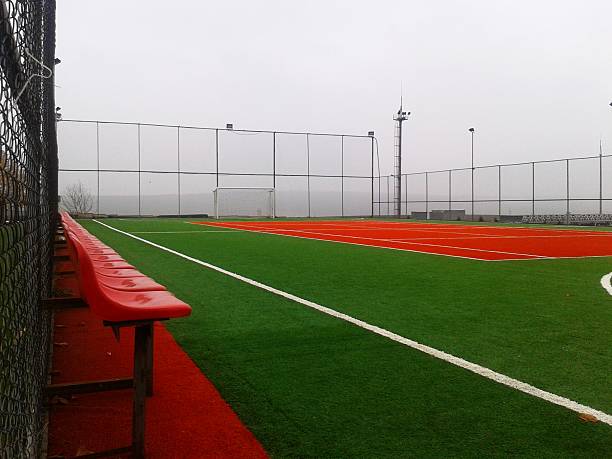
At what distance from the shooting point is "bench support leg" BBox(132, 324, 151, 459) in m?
2.38

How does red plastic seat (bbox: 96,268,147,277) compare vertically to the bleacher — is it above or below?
below

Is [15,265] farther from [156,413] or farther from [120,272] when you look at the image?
[120,272]

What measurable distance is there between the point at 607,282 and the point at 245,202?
1402 inches

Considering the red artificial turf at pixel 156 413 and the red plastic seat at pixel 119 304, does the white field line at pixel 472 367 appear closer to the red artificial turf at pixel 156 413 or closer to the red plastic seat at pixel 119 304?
the red artificial turf at pixel 156 413

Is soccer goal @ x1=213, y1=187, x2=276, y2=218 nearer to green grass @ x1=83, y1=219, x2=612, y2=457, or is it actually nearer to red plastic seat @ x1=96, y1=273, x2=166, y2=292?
green grass @ x1=83, y1=219, x2=612, y2=457

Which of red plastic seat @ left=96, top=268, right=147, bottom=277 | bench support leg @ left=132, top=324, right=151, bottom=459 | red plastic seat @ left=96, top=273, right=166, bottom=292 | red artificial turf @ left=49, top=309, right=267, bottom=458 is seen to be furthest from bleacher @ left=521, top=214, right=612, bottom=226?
bench support leg @ left=132, top=324, right=151, bottom=459

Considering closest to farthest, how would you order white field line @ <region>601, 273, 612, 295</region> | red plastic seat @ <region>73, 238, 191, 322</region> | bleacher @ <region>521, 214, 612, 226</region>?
1. red plastic seat @ <region>73, 238, 191, 322</region>
2. white field line @ <region>601, 273, 612, 295</region>
3. bleacher @ <region>521, 214, 612, 226</region>

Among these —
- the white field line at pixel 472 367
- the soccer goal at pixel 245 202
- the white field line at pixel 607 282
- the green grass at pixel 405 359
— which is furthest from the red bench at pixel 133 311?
the soccer goal at pixel 245 202

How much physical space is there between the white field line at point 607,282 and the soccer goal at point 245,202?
1285 inches

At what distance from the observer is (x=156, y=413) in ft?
9.62

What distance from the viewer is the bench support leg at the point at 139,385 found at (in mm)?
2382

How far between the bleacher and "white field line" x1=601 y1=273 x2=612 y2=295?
2242cm

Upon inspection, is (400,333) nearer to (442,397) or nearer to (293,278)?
(442,397)

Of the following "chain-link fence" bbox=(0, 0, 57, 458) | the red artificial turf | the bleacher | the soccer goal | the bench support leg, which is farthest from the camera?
the soccer goal
